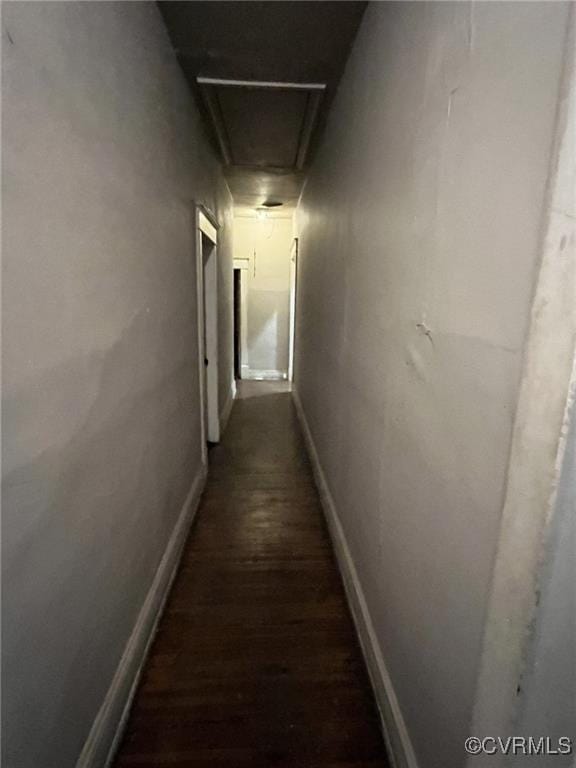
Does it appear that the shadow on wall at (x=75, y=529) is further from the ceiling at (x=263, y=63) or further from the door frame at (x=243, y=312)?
the door frame at (x=243, y=312)

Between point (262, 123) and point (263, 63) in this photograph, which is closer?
point (263, 63)

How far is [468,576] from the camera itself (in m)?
0.78

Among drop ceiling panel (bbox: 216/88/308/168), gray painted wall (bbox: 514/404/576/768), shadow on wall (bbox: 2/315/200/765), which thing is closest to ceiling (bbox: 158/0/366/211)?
drop ceiling panel (bbox: 216/88/308/168)

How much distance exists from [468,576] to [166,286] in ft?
5.50

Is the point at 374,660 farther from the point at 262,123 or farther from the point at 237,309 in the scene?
the point at 237,309

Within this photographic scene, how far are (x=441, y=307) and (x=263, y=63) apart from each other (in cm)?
190

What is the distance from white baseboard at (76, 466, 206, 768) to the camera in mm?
1106

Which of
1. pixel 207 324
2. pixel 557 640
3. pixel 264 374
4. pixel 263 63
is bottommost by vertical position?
pixel 264 374

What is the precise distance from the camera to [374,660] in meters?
1.38

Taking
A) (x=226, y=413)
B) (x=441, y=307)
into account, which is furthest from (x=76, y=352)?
(x=226, y=413)

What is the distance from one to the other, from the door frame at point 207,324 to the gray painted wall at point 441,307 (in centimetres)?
129

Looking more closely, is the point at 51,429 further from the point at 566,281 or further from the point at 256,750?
the point at 256,750

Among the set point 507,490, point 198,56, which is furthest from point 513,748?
point 198,56

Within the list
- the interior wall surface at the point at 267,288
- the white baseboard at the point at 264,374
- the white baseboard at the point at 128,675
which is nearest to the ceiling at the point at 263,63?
the white baseboard at the point at 128,675
